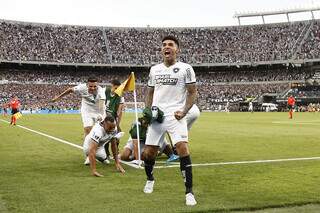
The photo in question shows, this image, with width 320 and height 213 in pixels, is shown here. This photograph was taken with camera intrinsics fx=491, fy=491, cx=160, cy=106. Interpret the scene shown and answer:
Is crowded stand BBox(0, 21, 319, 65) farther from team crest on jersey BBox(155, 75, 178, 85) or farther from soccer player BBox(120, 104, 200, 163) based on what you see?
team crest on jersey BBox(155, 75, 178, 85)

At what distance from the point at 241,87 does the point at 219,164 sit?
245 feet

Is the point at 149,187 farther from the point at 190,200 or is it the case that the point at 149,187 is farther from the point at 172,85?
the point at 172,85

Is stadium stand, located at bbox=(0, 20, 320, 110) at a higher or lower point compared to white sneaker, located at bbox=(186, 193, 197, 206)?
higher

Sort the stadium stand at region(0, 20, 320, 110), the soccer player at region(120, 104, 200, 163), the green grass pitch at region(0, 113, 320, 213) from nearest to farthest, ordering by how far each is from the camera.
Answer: the green grass pitch at region(0, 113, 320, 213), the soccer player at region(120, 104, 200, 163), the stadium stand at region(0, 20, 320, 110)

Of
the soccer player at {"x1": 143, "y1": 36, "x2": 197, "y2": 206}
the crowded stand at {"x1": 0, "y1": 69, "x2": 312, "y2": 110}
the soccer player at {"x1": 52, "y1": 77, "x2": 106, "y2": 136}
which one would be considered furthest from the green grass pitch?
the crowded stand at {"x1": 0, "y1": 69, "x2": 312, "y2": 110}

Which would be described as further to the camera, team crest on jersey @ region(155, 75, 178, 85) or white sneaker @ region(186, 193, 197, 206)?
team crest on jersey @ region(155, 75, 178, 85)

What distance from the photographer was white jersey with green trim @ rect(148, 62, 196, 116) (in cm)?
734

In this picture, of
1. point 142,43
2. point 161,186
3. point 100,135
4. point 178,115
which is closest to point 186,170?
point 178,115

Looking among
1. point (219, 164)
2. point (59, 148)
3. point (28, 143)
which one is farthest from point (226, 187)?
point (28, 143)

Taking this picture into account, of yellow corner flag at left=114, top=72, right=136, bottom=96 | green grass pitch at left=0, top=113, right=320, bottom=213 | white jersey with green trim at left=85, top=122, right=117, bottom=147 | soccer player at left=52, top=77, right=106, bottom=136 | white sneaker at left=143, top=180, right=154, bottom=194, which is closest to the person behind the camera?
green grass pitch at left=0, top=113, right=320, bottom=213

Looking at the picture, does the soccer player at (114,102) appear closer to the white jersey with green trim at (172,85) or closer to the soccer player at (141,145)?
the soccer player at (141,145)

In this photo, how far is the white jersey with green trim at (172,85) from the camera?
24.1ft

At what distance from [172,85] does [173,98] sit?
21 cm

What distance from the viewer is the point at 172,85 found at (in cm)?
739
